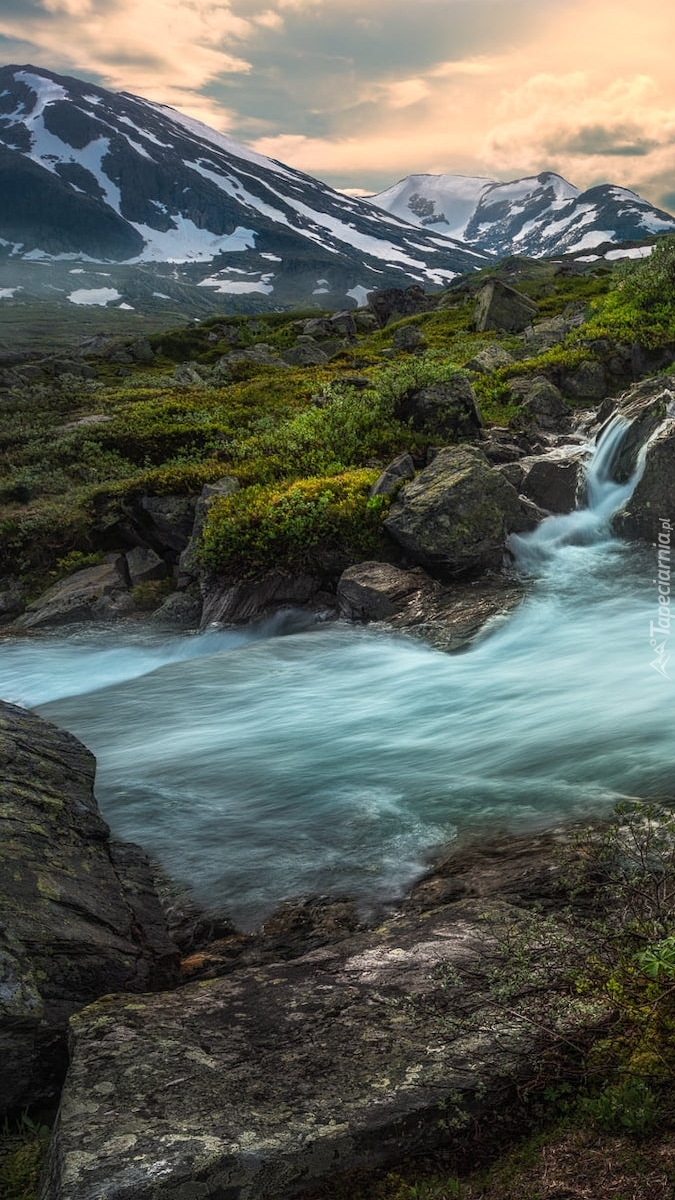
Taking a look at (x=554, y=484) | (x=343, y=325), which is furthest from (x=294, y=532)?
(x=343, y=325)

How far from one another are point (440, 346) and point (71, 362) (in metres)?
29.8

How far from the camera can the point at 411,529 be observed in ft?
48.7

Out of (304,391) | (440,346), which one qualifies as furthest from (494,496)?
(440,346)

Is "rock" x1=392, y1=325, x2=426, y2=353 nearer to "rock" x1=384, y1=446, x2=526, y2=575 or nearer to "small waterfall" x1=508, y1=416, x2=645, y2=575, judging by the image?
"small waterfall" x1=508, y1=416, x2=645, y2=575

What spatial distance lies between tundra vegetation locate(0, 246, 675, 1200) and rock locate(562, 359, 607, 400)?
273mm

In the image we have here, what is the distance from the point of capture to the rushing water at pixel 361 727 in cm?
785

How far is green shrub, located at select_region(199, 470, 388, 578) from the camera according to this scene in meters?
15.9

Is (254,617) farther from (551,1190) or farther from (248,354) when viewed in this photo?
(248,354)

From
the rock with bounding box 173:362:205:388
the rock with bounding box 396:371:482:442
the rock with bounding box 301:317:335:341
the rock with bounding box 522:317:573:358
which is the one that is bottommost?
the rock with bounding box 396:371:482:442

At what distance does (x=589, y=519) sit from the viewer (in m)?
16.7

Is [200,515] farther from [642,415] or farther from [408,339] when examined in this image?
[408,339]

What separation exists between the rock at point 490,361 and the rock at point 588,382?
3324 millimetres

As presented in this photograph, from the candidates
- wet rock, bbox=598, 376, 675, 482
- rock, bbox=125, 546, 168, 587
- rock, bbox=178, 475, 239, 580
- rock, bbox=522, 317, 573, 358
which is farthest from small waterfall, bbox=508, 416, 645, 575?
rock, bbox=522, 317, 573, 358

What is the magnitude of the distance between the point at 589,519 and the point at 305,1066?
14334 millimetres
